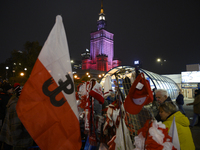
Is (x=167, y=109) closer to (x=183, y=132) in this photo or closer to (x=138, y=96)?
(x=183, y=132)

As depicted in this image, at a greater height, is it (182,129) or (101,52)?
(101,52)

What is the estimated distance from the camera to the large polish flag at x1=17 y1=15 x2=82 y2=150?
1.92m

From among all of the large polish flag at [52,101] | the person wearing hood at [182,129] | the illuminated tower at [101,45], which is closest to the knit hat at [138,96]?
the person wearing hood at [182,129]

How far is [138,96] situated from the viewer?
6.23 feet

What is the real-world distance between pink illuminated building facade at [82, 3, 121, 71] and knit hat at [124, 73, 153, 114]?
77.6 metres

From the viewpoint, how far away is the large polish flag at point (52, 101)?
6.31 ft

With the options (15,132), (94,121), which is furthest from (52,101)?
(15,132)

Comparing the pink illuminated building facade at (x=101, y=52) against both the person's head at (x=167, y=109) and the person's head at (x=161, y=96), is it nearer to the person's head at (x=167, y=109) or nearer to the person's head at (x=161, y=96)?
the person's head at (x=161, y=96)

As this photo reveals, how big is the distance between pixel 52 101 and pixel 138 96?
4.34 feet

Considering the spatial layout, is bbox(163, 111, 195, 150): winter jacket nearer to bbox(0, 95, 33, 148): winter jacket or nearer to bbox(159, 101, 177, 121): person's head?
bbox(159, 101, 177, 121): person's head

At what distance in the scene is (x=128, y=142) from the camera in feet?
8.38

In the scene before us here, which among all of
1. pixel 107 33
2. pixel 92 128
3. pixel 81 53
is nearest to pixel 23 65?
pixel 92 128

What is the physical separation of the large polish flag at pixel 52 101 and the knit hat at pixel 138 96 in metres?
0.92

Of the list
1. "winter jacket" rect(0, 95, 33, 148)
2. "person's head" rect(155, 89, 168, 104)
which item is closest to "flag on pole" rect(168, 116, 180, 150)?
"person's head" rect(155, 89, 168, 104)
